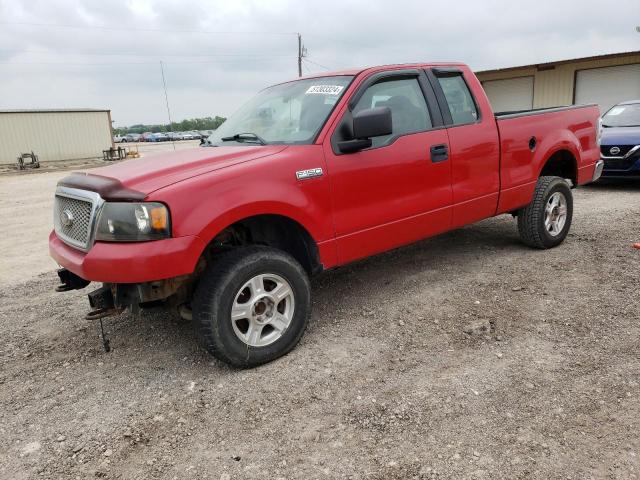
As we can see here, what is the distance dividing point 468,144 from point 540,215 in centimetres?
140

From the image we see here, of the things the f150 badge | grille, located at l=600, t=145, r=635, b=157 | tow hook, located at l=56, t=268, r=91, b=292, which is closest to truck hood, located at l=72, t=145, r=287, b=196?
the f150 badge

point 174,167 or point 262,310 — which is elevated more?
point 174,167

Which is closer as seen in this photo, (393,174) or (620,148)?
(393,174)

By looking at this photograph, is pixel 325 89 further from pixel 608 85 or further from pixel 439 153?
pixel 608 85

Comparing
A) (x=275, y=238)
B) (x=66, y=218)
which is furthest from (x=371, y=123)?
(x=66, y=218)

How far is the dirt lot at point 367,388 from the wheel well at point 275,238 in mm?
605

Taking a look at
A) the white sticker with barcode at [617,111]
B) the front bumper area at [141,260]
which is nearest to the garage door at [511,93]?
the white sticker with barcode at [617,111]

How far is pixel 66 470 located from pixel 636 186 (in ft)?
34.5

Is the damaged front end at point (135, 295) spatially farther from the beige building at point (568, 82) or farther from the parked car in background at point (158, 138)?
the parked car in background at point (158, 138)

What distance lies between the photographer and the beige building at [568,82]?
18734mm

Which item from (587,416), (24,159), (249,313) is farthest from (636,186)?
(24,159)

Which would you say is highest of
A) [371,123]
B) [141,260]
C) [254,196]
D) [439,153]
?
[371,123]

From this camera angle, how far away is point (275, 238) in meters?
3.84

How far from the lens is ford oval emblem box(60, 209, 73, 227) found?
11.2 ft
